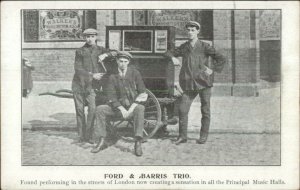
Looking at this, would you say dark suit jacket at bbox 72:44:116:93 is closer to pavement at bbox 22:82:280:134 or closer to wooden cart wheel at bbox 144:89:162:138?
pavement at bbox 22:82:280:134

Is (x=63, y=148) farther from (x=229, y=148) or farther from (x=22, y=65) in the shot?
(x=229, y=148)

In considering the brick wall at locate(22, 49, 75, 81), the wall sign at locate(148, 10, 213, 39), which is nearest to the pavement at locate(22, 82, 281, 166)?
the brick wall at locate(22, 49, 75, 81)

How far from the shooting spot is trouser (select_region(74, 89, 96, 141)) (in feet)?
19.9

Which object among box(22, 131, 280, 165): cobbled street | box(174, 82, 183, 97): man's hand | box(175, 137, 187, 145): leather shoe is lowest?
box(22, 131, 280, 165): cobbled street

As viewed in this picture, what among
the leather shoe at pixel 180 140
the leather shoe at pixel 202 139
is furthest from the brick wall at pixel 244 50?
the leather shoe at pixel 180 140

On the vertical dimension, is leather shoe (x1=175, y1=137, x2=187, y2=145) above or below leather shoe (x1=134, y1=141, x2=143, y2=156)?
above

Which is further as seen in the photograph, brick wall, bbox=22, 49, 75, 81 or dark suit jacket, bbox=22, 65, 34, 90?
brick wall, bbox=22, 49, 75, 81

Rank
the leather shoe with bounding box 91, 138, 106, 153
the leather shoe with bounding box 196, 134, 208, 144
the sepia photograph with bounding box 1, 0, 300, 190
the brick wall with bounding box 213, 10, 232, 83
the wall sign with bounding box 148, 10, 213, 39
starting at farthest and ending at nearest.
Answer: the brick wall with bounding box 213, 10, 232, 83 → the wall sign with bounding box 148, 10, 213, 39 → the leather shoe with bounding box 196, 134, 208, 144 → the leather shoe with bounding box 91, 138, 106, 153 → the sepia photograph with bounding box 1, 0, 300, 190

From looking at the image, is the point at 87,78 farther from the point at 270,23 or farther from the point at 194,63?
the point at 270,23

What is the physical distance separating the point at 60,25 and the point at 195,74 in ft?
5.33

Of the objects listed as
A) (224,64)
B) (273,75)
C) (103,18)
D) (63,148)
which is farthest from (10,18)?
(273,75)

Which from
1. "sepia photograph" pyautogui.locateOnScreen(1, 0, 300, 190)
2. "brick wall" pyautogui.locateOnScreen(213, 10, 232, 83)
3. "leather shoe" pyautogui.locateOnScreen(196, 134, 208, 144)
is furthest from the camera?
"brick wall" pyautogui.locateOnScreen(213, 10, 232, 83)

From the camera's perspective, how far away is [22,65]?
5.96 metres

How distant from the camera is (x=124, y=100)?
593cm
